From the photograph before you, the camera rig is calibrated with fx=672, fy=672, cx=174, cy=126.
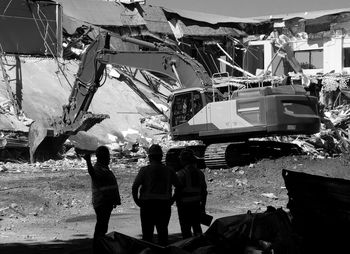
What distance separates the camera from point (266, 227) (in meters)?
5.50

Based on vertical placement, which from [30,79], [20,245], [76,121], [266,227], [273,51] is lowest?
[20,245]

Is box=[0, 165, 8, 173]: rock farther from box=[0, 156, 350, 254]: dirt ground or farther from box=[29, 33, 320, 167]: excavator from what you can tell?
box=[29, 33, 320, 167]: excavator

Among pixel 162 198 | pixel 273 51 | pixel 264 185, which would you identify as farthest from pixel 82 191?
pixel 273 51

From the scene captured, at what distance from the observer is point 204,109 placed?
18.0 meters

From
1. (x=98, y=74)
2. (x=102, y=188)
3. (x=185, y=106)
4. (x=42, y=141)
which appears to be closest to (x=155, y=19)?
(x=42, y=141)

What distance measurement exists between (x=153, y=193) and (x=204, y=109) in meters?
10.9

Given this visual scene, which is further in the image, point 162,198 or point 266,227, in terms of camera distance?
point 162,198

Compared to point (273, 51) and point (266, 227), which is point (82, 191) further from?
point (273, 51)

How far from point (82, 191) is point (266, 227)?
Result: 31.1 feet

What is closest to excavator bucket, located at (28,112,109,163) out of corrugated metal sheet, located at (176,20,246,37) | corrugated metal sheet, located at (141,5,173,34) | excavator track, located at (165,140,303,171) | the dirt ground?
the dirt ground

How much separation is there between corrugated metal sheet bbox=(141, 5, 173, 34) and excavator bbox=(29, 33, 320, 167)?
16.4 m

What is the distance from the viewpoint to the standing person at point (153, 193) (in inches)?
283

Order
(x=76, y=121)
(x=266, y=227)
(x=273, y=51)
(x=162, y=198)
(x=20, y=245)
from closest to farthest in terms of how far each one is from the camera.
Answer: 1. (x=266, y=227)
2. (x=162, y=198)
3. (x=20, y=245)
4. (x=76, y=121)
5. (x=273, y=51)

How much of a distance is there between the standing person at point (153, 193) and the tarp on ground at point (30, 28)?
23.1 m
